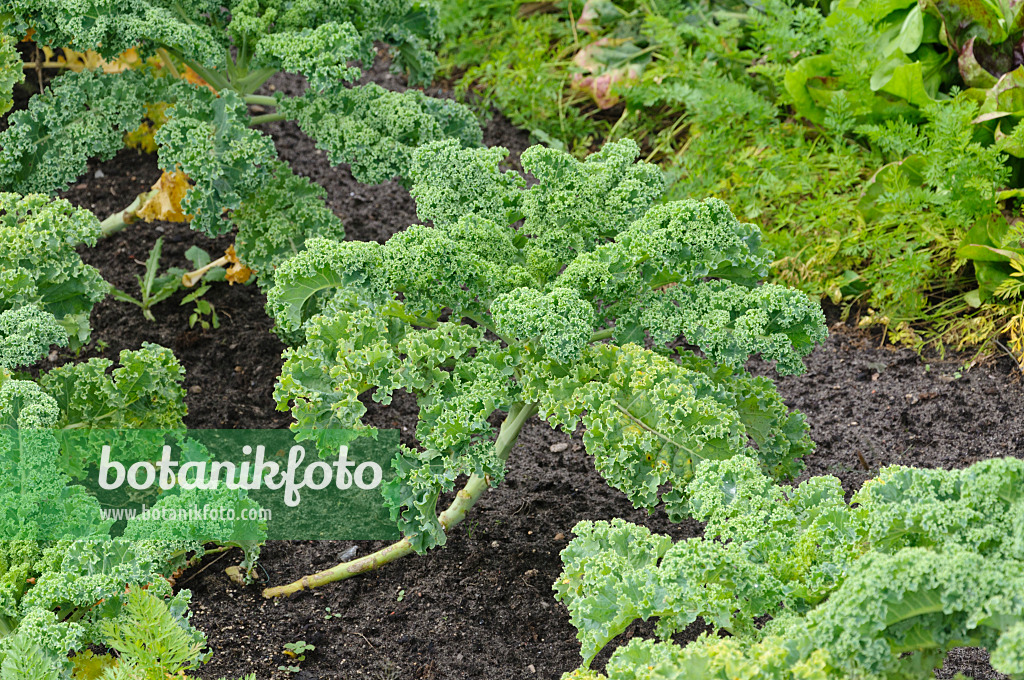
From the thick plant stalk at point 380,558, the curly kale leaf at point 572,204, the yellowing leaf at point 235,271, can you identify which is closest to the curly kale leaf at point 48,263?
the yellowing leaf at point 235,271

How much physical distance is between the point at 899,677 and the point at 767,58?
397 centimetres

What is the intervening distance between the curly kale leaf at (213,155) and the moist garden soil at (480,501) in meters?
0.87

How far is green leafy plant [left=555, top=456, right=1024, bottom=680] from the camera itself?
1995 mm

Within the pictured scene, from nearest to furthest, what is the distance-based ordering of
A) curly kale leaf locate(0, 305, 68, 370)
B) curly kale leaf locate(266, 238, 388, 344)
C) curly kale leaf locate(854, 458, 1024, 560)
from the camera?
curly kale leaf locate(854, 458, 1024, 560) → curly kale leaf locate(0, 305, 68, 370) → curly kale leaf locate(266, 238, 388, 344)

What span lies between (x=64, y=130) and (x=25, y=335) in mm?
1247

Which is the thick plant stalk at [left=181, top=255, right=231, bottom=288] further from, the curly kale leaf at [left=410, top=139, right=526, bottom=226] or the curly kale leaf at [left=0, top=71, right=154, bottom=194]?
the curly kale leaf at [left=410, top=139, right=526, bottom=226]

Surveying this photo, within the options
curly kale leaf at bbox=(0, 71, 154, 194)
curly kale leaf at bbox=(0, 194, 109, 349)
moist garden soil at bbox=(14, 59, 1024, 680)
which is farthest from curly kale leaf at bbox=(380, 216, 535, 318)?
curly kale leaf at bbox=(0, 71, 154, 194)

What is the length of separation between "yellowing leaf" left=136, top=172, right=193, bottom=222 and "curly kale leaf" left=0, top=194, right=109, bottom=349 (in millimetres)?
790

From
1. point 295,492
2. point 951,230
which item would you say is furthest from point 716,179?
point 295,492

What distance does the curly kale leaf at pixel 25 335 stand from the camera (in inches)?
123

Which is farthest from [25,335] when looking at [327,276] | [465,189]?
[465,189]

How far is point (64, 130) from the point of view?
4.07 m

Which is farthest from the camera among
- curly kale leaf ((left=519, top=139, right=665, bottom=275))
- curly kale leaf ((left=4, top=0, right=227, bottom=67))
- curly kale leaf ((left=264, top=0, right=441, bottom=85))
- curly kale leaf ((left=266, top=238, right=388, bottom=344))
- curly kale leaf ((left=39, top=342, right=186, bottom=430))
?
curly kale leaf ((left=264, top=0, right=441, bottom=85))

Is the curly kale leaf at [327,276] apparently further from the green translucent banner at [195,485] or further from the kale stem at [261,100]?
the kale stem at [261,100]
